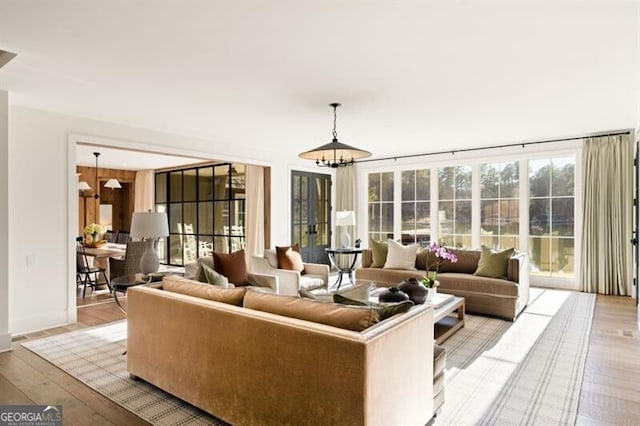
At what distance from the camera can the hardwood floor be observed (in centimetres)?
242

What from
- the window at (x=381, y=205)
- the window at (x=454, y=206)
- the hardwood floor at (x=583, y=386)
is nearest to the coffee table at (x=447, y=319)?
the hardwood floor at (x=583, y=386)

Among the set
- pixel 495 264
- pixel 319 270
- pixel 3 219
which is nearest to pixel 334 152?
pixel 319 270

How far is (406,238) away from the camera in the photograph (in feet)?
26.4

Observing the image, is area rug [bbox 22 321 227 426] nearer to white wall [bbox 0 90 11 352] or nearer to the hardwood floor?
the hardwood floor

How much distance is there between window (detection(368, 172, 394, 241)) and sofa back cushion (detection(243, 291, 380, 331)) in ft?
20.4

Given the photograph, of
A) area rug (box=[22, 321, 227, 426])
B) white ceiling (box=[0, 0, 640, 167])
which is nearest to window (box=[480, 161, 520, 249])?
white ceiling (box=[0, 0, 640, 167])

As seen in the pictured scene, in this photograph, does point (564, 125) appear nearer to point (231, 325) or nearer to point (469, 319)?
point (469, 319)

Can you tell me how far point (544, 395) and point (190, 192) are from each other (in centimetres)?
816

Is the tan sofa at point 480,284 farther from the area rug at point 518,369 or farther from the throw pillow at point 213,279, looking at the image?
the throw pillow at point 213,279

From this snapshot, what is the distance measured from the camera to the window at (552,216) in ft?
20.4

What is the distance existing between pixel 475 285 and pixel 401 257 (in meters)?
1.22

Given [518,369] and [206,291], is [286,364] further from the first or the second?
[518,369]

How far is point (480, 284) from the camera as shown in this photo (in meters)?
4.75

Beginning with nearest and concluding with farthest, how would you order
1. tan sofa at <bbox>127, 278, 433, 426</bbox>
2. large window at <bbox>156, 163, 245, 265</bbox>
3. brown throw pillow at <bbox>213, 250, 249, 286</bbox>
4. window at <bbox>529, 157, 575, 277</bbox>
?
tan sofa at <bbox>127, 278, 433, 426</bbox>, brown throw pillow at <bbox>213, 250, 249, 286</bbox>, window at <bbox>529, 157, 575, 277</bbox>, large window at <bbox>156, 163, 245, 265</bbox>
